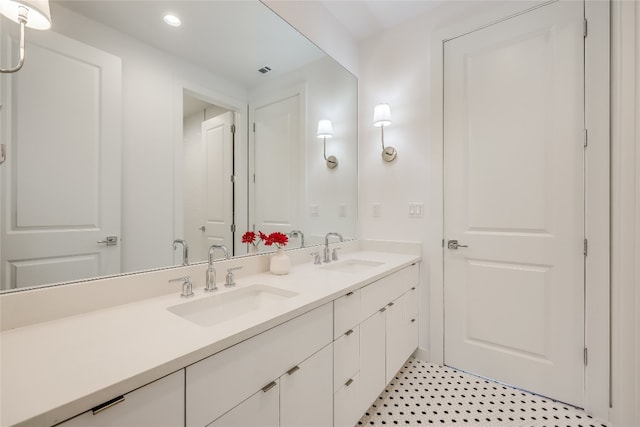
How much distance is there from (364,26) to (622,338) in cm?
258

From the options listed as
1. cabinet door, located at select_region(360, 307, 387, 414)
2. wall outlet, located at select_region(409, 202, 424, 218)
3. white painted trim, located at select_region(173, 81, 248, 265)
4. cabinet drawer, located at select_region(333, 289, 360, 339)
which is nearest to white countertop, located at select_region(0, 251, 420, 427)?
cabinet drawer, located at select_region(333, 289, 360, 339)

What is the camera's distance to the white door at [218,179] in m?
1.36

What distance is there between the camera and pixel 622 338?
1.36 metres

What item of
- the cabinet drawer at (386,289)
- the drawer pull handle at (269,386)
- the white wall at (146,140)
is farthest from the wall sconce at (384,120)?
the drawer pull handle at (269,386)

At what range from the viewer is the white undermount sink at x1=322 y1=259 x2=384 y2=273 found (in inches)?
75.2

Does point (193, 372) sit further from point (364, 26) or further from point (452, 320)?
point (364, 26)

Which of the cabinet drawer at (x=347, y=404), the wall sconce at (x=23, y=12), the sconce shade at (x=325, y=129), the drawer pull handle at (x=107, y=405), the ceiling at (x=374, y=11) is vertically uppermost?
the ceiling at (x=374, y=11)

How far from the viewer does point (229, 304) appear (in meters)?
1.20

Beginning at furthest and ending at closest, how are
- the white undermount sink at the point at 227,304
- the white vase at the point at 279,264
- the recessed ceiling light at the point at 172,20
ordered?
the white vase at the point at 279,264
the recessed ceiling light at the point at 172,20
the white undermount sink at the point at 227,304

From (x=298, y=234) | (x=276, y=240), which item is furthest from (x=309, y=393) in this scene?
(x=298, y=234)

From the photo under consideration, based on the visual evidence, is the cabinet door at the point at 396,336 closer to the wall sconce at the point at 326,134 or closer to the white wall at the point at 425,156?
the white wall at the point at 425,156

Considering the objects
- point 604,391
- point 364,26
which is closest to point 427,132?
point 364,26

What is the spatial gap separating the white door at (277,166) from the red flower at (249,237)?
0.17ft

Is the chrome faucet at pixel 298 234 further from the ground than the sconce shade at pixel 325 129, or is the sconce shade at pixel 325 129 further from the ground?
the sconce shade at pixel 325 129
